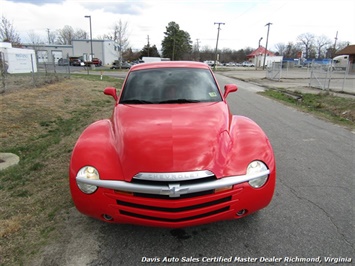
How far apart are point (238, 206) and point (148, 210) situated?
2.76 feet

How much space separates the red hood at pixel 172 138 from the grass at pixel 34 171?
128 centimetres

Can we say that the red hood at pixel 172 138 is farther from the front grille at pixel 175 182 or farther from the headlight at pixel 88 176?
the headlight at pixel 88 176

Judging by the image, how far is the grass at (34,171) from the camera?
282 cm

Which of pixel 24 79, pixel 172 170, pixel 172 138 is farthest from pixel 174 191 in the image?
pixel 24 79

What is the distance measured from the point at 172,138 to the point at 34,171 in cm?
304

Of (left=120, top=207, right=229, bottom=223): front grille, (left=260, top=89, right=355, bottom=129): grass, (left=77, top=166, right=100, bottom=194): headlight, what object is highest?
(left=77, top=166, right=100, bottom=194): headlight

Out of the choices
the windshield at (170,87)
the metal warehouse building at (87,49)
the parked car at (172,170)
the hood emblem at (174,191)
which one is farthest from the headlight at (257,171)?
the metal warehouse building at (87,49)

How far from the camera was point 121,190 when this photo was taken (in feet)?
7.91

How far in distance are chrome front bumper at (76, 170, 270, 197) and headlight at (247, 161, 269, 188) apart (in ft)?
0.20

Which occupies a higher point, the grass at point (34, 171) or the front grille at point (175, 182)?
the front grille at point (175, 182)

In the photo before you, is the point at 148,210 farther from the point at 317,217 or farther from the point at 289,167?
the point at 289,167

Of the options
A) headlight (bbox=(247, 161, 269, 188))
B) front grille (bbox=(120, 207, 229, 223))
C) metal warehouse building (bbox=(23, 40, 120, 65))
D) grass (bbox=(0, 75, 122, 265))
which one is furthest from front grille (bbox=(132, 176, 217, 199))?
metal warehouse building (bbox=(23, 40, 120, 65))

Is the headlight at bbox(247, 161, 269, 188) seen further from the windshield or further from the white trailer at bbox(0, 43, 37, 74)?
the white trailer at bbox(0, 43, 37, 74)

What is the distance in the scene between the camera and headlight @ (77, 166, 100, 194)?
2518 millimetres
